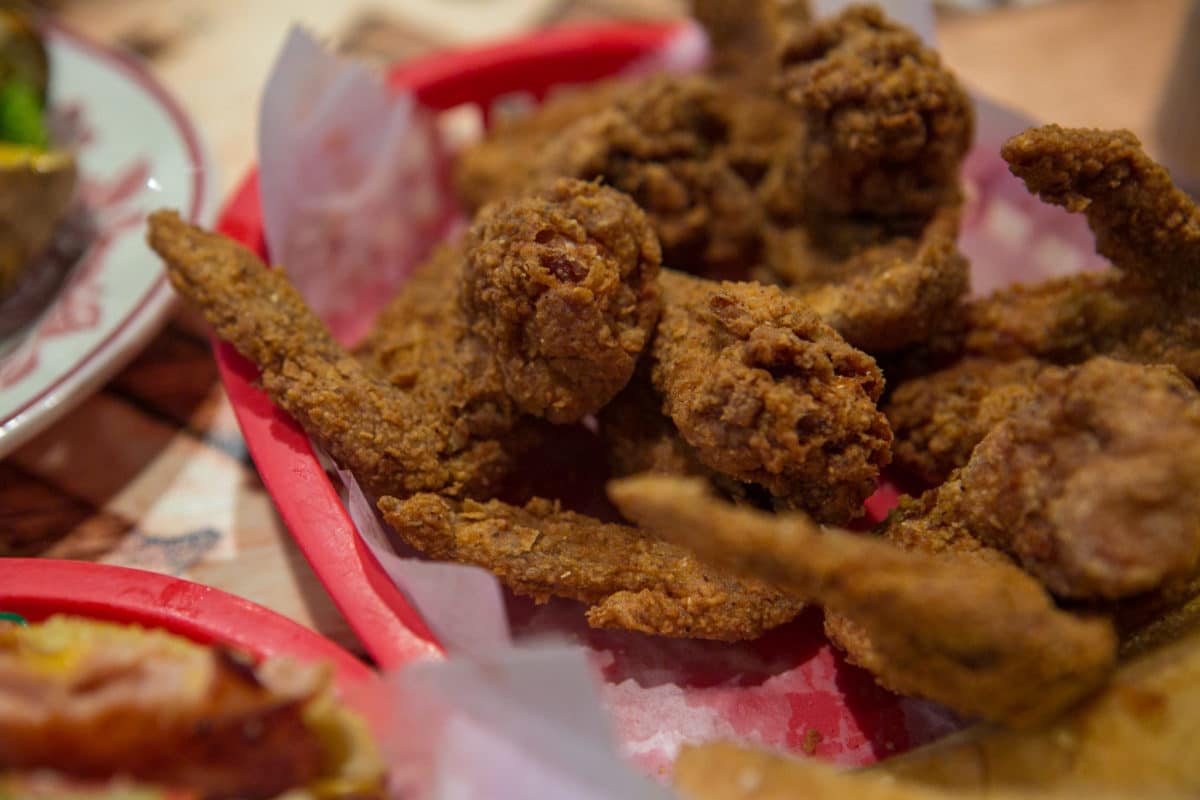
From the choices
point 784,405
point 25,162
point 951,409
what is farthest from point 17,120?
point 951,409

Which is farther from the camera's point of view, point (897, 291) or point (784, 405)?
point (897, 291)

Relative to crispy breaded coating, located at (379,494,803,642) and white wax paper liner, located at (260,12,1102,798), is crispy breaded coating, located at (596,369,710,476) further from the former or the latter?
white wax paper liner, located at (260,12,1102,798)

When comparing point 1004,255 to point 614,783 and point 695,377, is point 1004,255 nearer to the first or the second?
point 695,377

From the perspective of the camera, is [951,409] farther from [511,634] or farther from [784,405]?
[511,634]

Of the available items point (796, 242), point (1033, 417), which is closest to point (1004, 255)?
point (796, 242)

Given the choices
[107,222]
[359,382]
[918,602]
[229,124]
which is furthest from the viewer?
[229,124]

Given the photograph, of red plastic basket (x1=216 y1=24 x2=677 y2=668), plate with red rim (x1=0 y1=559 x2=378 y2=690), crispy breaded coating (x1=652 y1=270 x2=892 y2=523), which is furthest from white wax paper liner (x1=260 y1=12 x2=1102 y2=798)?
crispy breaded coating (x1=652 y1=270 x2=892 y2=523)

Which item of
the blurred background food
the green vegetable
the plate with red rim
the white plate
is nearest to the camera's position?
the plate with red rim
